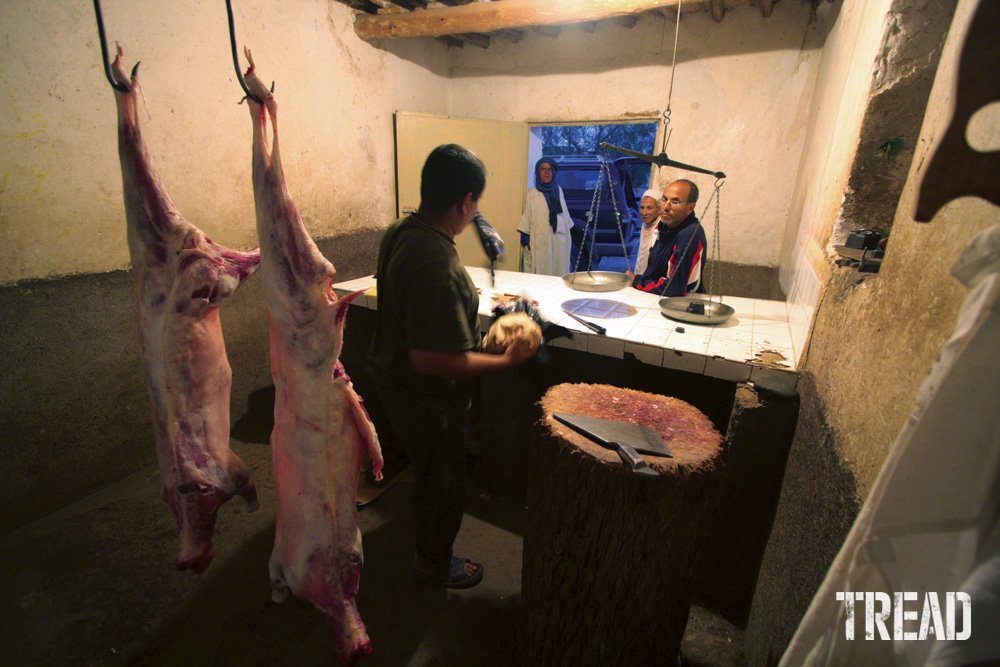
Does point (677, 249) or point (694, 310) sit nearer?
point (694, 310)

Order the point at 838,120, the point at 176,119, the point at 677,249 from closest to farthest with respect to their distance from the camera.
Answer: the point at 838,120 → the point at 176,119 → the point at 677,249

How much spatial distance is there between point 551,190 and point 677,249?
10.2 ft

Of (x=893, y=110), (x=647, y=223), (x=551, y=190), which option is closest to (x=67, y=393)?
(x=893, y=110)

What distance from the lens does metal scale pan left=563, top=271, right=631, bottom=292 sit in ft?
10.1

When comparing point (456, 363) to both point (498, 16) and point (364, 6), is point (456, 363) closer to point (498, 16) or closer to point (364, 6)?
Answer: point (498, 16)

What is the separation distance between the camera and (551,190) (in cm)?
591

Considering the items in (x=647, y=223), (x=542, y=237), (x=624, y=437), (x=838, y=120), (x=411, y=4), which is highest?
(x=411, y=4)

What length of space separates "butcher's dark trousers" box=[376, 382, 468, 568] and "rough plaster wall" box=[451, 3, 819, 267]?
4.39 meters

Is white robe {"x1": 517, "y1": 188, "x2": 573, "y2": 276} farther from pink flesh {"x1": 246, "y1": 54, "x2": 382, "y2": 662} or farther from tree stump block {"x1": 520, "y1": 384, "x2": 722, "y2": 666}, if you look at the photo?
pink flesh {"x1": 246, "y1": 54, "x2": 382, "y2": 662}

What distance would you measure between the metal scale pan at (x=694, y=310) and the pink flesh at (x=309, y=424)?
1.99 metres

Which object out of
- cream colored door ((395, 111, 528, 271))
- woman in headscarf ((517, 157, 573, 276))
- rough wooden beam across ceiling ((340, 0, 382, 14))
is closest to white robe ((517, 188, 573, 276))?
woman in headscarf ((517, 157, 573, 276))

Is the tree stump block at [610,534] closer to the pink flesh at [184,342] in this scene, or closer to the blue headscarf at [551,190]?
the pink flesh at [184,342]

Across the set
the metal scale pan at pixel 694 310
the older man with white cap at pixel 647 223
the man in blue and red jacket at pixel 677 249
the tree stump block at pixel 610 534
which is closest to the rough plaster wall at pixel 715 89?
the older man with white cap at pixel 647 223

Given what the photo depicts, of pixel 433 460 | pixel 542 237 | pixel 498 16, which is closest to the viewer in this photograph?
pixel 433 460
